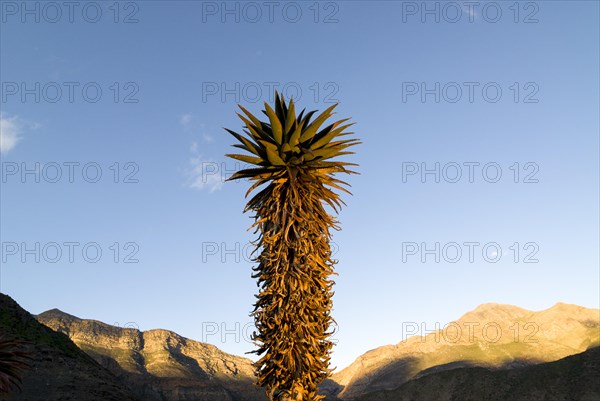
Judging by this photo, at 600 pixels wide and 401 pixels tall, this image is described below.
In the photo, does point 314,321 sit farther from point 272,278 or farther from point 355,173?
point 355,173

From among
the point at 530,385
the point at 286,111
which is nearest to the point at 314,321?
the point at 286,111

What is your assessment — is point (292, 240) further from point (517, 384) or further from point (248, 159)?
point (517, 384)

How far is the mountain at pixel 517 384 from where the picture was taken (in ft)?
364

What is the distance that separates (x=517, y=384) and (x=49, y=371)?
318ft

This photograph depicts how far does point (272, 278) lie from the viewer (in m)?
12.2

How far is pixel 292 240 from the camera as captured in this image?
493 inches

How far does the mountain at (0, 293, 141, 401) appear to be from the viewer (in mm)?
73688

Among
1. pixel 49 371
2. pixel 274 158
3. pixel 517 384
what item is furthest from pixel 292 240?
pixel 517 384

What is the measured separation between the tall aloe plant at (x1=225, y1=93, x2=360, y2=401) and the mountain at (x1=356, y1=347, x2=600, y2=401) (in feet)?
360

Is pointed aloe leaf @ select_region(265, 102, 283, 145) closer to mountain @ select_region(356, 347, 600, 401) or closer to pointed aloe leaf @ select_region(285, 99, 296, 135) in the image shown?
pointed aloe leaf @ select_region(285, 99, 296, 135)

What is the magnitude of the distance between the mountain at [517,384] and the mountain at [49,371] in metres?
80.3

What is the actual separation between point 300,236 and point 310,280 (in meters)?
1.04

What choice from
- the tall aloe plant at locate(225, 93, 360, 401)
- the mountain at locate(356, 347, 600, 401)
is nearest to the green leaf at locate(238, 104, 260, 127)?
the tall aloe plant at locate(225, 93, 360, 401)

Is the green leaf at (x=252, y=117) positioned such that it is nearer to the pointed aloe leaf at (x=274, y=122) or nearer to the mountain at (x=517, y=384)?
the pointed aloe leaf at (x=274, y=122)
